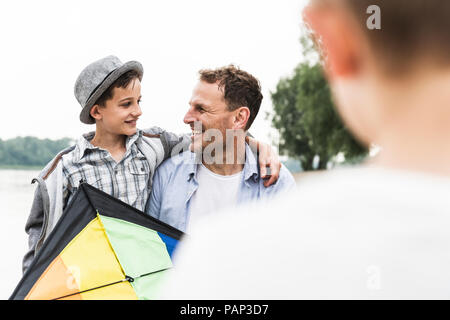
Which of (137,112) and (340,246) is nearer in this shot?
(340,246)

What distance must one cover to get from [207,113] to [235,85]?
323 mm

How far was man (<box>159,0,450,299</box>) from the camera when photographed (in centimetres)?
60

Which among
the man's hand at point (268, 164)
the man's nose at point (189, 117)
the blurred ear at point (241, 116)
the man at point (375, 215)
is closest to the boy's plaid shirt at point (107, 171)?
the man's nose at point (189, 117)

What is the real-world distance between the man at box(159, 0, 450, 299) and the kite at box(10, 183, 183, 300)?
1.71 meters

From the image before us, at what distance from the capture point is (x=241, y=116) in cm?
351

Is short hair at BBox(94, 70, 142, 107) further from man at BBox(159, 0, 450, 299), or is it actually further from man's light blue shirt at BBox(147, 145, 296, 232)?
man at BBox(159, 0, 450, 299)

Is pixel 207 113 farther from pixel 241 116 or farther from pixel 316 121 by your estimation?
pixel 316 121

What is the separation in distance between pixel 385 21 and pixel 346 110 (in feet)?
0.48

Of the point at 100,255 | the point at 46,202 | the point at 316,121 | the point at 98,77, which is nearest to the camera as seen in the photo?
the point at 100,255

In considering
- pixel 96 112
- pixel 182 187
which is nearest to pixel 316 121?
pixel 182 187

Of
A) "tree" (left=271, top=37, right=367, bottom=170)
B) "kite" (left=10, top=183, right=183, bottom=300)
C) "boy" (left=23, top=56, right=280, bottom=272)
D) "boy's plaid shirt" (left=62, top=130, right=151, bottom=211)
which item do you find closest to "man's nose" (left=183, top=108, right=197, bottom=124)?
"boy" (left=23, top=56, right=280, bottom=272)
